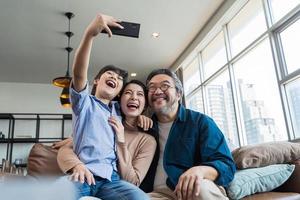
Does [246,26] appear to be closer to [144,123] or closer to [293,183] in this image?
[293,183]

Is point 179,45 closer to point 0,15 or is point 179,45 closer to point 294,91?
point 294,91

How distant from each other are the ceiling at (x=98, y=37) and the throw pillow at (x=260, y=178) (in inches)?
106

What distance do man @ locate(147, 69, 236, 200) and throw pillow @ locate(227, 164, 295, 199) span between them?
0.81 feet

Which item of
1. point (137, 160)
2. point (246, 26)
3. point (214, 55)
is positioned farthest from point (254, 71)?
→ point (137, 160)

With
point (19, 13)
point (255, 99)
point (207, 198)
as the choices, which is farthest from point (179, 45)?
point (207, 198)

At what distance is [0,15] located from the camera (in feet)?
12.5

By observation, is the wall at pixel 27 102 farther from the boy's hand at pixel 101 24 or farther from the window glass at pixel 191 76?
the boy's hand at pixel 101 24

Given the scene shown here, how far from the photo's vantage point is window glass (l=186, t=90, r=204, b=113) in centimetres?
505

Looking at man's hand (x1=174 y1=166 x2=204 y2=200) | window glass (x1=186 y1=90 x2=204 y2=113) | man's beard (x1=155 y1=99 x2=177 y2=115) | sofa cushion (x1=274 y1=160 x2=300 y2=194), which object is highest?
window glass (x1=186 y1=90 x2=204 y2=113)

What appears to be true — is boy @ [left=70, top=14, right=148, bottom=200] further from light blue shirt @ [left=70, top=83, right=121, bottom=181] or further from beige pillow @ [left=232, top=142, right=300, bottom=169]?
beige pillow @ [left=232, top=142, right=300, bottom=169]

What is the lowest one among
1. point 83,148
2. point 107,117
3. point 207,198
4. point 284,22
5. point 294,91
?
point 207,198

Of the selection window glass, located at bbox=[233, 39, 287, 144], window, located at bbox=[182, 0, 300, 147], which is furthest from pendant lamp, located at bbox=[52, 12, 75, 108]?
window glass, located at bbox=[233, 39, 287, 144]

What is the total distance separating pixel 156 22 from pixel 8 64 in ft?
10.2

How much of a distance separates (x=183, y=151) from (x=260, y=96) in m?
2.45
